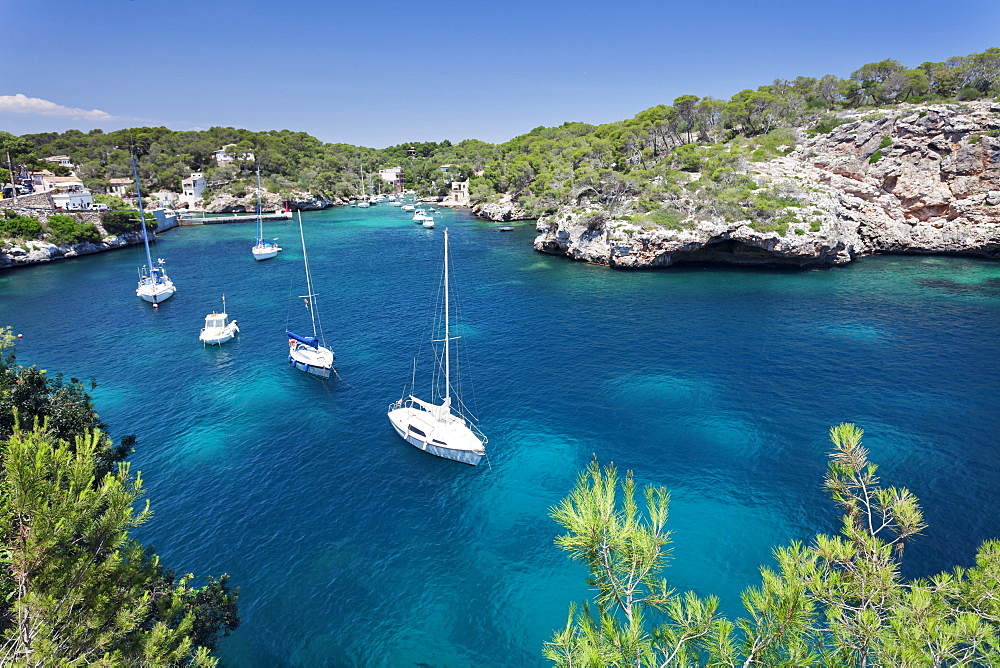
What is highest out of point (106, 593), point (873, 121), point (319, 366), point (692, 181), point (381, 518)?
point (873, 121)

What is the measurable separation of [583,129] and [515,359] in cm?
15740

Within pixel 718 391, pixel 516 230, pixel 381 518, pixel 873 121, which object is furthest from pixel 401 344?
pixel 873 121

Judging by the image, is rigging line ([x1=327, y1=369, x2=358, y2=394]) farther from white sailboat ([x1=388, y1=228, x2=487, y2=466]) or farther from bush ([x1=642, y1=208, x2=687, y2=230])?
bush ([x1=642, y1=208, x2=687, y2=230])

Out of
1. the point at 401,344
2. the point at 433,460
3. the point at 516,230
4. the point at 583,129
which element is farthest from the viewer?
the point at 583,129

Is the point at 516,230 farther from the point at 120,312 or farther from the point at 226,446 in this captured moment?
the point at 226,446

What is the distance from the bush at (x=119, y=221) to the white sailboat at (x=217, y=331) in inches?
2803

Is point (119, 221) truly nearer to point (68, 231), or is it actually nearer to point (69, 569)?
point (68, 231)

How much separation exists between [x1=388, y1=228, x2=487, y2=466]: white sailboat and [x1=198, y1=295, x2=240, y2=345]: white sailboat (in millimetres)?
26444

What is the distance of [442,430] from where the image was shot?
35531mm

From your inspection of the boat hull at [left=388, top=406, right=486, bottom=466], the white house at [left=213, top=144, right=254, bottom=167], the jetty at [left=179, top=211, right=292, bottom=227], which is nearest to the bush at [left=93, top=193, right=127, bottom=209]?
the jetty at [left=179, top=211, right=292, bottom=227]

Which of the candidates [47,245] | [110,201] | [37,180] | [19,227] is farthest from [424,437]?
[37,180]

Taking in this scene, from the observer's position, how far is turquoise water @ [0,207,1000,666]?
25344 millimetres

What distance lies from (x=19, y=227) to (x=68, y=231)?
721cm

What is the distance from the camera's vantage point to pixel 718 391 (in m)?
42.8
